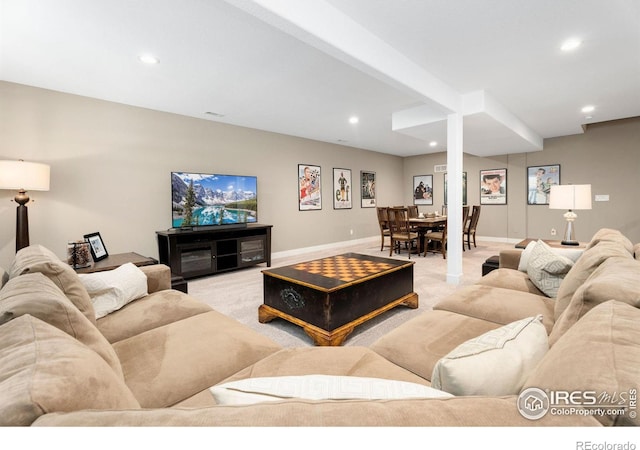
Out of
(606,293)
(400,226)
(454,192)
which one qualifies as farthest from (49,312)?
(400,226)

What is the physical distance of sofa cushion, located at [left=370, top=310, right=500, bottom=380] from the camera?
1244 mm

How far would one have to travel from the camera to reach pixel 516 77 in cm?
340

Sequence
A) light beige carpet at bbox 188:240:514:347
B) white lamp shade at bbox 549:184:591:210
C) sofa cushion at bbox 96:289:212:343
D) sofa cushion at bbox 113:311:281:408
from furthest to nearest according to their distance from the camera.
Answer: white lamp shade at bbox 549:184:591:210 → light beige carpet at bbox 188:240:514:347 → sofa cushion at bbox 96:289:212:343 → sofa cushion at bbox 113:311:281:408

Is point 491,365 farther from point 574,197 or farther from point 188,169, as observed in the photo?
point 188,169

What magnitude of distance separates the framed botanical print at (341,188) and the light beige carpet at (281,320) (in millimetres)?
1583

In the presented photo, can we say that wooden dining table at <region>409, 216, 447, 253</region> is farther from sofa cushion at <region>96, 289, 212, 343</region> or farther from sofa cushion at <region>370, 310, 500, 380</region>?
sofa cushion at <region>96, 289, 212, 343</region>

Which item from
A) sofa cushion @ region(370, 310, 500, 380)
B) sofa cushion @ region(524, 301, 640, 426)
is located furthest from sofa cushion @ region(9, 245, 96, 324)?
sofa cushion @ region(524, 301, 640, 426)

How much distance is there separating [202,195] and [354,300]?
331cm

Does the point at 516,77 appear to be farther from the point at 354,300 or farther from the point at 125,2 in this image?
the point at 125,2

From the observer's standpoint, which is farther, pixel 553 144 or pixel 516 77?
pixel 553 144

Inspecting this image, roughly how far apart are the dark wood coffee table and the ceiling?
1.72 meters

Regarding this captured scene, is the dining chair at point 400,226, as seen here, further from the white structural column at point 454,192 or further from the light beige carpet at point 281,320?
the white structural column at point 454,192

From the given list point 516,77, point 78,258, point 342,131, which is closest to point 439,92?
point 516,77

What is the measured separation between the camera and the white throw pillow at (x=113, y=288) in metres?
1.70
